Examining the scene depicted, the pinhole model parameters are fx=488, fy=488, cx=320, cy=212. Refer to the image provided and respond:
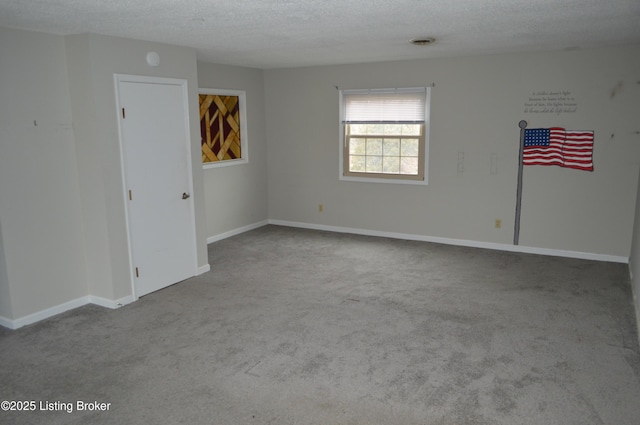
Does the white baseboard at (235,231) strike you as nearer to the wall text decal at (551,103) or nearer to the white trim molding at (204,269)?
the white trim molding at (204,269)

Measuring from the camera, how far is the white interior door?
4438 mm

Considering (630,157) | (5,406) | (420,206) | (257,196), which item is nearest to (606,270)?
(630,157)

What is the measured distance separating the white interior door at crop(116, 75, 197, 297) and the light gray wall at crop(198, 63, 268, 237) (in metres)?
1.47

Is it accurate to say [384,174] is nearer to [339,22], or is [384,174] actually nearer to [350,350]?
[339,22]

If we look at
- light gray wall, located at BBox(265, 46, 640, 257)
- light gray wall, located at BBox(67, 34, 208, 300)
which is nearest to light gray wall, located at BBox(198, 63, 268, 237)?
light gray wall, located at BBox(265, 46, 640, 257)

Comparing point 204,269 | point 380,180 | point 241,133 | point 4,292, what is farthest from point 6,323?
point 380,180

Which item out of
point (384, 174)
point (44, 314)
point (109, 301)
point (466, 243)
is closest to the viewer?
point (44, 314)

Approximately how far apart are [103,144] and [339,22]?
88.7 inches

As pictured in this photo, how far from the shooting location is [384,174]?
22.2 feet

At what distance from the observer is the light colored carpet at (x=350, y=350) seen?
2.86 metres

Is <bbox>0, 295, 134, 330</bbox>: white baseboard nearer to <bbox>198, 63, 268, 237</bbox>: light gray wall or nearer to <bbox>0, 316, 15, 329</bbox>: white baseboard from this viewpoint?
<bbox>0, 316, 15, 329</bbox>: white baseboard

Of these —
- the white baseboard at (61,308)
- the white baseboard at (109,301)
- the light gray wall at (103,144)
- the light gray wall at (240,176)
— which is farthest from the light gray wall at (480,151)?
the white baseboard at (61,308)

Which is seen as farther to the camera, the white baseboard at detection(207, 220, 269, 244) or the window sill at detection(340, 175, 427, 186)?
the white baseboard at detection(207, 220, 269, 244)

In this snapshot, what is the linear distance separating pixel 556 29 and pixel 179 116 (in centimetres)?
351
